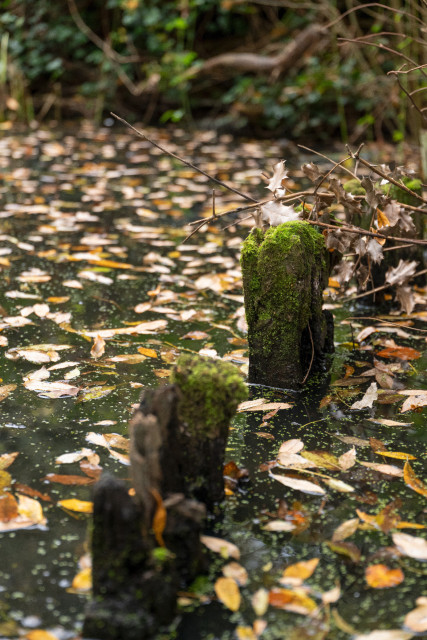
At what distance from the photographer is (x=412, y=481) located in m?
1.91

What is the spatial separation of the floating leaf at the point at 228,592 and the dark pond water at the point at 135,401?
2 centimetres

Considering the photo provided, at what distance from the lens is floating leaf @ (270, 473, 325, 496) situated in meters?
1.85

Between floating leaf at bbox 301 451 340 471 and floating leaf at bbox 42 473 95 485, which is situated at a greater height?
floating leaf at bbox 301 451 340 471

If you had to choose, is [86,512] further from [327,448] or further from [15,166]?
[15,166]

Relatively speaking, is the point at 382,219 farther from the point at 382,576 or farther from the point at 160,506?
the point at 160,506

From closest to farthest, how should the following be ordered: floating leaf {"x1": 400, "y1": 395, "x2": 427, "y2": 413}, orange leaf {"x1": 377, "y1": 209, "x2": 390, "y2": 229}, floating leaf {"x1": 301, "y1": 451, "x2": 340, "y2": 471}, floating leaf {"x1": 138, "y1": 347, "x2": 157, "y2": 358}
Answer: floating leaf {"x1": 301, "y1": 451, "x2": 340, "y2": 471}, floating leaf {"x1": 400, "y1": 395, "x2": 427, "y2": 413}, orange leaf {"x1": 377, "y1": 209, "x2": 390, "y2": 229}, floating leaf {"x1": 138, "y1": 347, "x2": 157, "y2": 358}

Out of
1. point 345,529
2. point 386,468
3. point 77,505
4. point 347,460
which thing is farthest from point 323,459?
point 77,505

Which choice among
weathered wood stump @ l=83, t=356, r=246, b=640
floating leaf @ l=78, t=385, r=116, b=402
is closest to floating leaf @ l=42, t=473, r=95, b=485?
weathered wood stump @ l=83, t=356, r=246, b=640

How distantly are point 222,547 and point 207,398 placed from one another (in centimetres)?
37

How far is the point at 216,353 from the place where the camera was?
9.10ft

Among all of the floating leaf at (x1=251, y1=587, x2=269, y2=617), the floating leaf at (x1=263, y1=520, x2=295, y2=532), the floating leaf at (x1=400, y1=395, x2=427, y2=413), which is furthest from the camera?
the floating leaf at (x1=400, y1=395, x2=427, y2=413)

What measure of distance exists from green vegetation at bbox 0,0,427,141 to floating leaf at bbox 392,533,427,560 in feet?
21.0

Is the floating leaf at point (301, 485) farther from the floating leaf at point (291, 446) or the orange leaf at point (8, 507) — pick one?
the orange leaf at point (8, 507)

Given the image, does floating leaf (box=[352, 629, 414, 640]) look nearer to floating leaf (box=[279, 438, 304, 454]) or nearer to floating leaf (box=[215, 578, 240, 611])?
floating leaf (box=[215, 578, 240, 611])
